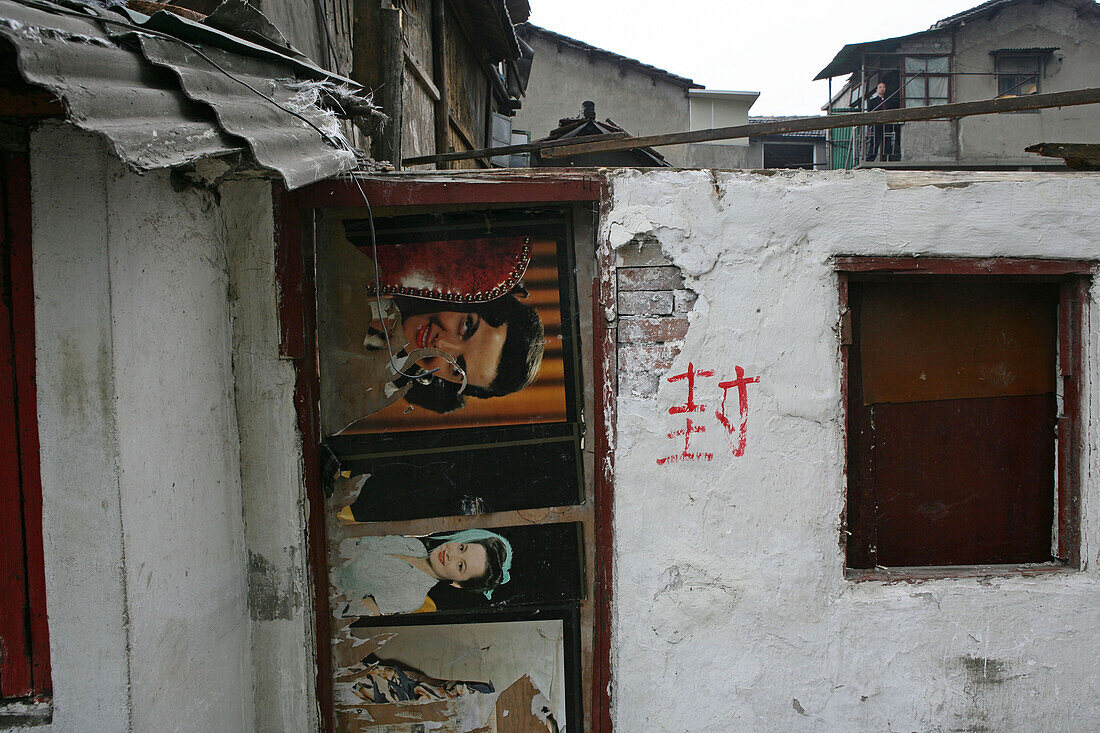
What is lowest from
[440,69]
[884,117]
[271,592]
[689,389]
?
[271,592]

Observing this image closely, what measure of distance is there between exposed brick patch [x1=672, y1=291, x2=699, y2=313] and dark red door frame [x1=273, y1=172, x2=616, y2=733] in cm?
25

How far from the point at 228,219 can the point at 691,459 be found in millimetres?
1992

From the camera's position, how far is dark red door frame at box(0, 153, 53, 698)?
73.2 inches

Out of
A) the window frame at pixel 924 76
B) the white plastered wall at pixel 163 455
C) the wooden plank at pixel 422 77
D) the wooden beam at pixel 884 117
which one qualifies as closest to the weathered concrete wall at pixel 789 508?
the wooden beam at pixel 884 117

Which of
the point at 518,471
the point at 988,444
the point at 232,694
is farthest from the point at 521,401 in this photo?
the point at 988,444

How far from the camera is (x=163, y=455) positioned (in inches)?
83.5

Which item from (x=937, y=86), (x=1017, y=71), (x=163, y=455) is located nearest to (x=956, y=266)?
(x=163, y=455)

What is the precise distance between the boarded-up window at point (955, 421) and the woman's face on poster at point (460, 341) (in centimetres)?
148

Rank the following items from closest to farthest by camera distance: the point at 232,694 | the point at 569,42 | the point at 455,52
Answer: the point at 232,694 → the point at 455,52 → the point at 569,42

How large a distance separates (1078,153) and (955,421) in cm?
119

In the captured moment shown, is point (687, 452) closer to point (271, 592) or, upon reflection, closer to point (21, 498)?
point (271, 592)

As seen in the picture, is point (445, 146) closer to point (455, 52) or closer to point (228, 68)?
point (455, 52)

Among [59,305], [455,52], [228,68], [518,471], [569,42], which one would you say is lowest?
[518,471]

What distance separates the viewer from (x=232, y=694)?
2.44 m
